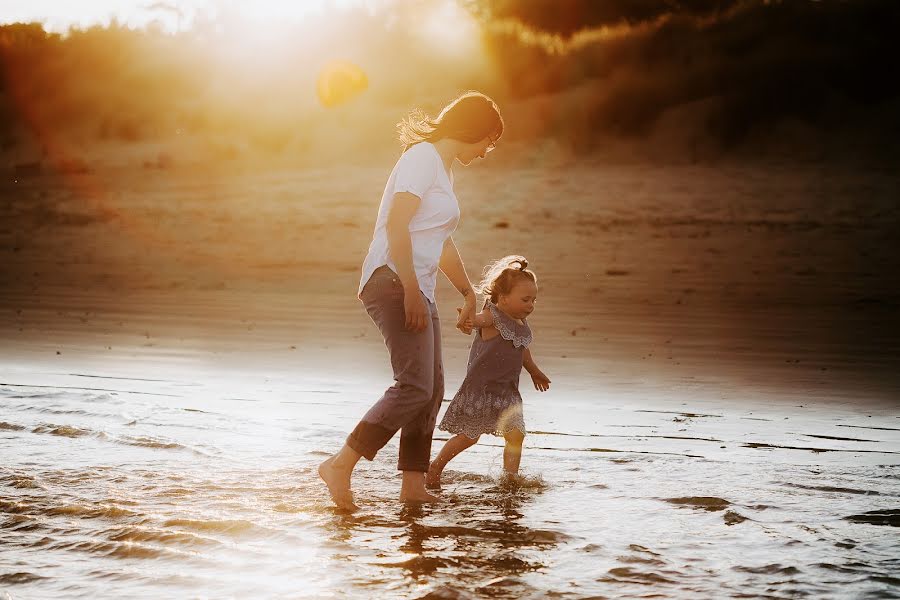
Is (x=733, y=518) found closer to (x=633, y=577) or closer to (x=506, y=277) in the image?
(x=633, y=577)

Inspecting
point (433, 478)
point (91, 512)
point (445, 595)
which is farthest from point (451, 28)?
point (445, 595)

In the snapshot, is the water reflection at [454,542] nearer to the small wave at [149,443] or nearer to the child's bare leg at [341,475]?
the child's bare leg at [341,475]

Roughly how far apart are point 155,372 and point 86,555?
4872mm

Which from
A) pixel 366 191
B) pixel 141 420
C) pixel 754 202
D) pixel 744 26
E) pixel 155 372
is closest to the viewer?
pixel 141 420

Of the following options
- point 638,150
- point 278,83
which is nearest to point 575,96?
point 638,150

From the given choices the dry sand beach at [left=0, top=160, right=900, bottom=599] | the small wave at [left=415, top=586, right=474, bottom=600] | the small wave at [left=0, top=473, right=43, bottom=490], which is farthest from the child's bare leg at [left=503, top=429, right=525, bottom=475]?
the small wave at [left=0, top=473, right=43, bottom=490]

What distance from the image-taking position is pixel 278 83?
33.2 meters

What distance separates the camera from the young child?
18.5 feet

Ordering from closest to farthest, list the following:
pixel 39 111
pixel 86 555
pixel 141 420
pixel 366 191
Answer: pixel 86 555, pixel 141 420, pixel 366 191, pixel 39 111

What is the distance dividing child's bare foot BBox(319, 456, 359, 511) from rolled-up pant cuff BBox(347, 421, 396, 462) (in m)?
0.11

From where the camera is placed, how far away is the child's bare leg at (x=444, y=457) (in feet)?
18.1

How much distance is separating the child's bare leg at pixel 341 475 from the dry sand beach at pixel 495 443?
0.45 feet

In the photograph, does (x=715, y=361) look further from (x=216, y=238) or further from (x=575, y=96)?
Answer: (x=575, y=96)

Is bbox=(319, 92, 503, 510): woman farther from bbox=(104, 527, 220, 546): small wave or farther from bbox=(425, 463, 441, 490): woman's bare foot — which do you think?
bbox=(104, 527, 220, 546): small wave
